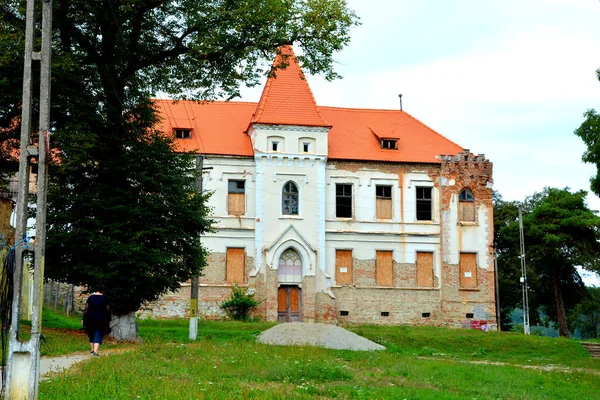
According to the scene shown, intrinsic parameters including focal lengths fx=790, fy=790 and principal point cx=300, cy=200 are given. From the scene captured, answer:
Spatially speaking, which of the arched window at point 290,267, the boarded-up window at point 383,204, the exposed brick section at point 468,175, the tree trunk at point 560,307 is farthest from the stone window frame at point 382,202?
the tree trunk at point 560,307

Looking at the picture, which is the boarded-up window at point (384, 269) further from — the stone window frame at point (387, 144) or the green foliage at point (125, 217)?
the green foliage at point (125, 217)

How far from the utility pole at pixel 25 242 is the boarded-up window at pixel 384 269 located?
34718 millimetres

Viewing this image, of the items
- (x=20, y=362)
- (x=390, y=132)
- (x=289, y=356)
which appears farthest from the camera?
(x=390, y=132)

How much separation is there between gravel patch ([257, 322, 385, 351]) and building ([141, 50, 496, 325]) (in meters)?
15.7

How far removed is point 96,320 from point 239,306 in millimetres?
22592

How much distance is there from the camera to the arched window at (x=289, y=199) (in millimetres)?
44625

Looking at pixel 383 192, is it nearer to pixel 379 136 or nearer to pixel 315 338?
pixel 379 136

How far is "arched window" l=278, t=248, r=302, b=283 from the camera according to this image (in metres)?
43.8

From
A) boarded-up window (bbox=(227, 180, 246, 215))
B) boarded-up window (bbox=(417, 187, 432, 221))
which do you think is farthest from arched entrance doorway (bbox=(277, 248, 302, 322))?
boarded-up window (bbox=(417, 187, 432, 221))

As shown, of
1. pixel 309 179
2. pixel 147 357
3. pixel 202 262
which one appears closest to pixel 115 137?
pixel 202 262

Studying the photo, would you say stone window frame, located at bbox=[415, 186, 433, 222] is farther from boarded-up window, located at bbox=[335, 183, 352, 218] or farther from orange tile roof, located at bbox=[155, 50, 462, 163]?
boarded-up window, located at bbox=[335, 183, 352, 218]

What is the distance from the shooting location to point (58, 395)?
1196 cm

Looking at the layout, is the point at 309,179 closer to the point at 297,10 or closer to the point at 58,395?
the point at 297,10

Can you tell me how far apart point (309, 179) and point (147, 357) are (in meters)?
27.7
